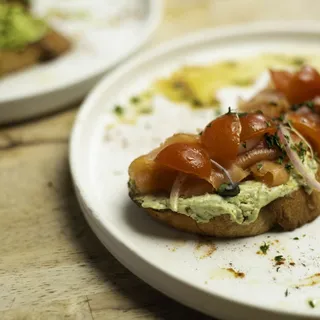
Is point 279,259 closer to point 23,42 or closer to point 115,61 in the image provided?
point 115,61

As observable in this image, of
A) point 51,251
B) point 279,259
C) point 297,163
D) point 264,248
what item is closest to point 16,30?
point 51,251

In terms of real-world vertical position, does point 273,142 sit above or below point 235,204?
above

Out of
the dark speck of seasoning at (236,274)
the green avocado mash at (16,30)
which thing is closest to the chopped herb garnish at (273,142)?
the dark speck of seasoning at (236,274)

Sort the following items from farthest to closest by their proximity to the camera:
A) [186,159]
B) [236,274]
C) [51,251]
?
[51,251], [186,159], [236,274]

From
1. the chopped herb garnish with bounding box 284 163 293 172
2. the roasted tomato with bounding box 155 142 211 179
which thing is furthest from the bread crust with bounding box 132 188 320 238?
the roasted tomato with bounding box 155 142 211 179

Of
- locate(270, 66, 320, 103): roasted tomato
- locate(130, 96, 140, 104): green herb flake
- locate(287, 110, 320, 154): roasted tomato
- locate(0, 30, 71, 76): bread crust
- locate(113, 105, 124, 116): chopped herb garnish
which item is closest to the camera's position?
locate(287, 110, 320, 154): roasted tomato

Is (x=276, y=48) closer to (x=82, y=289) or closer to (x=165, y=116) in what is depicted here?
(x=165, y=116)

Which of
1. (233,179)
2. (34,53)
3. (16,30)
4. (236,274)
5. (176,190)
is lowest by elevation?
(34,53)

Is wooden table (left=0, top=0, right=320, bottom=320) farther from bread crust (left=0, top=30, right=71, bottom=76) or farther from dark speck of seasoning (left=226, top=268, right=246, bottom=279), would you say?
bread crust (left=0, top=30, right=71, bottom=76)
